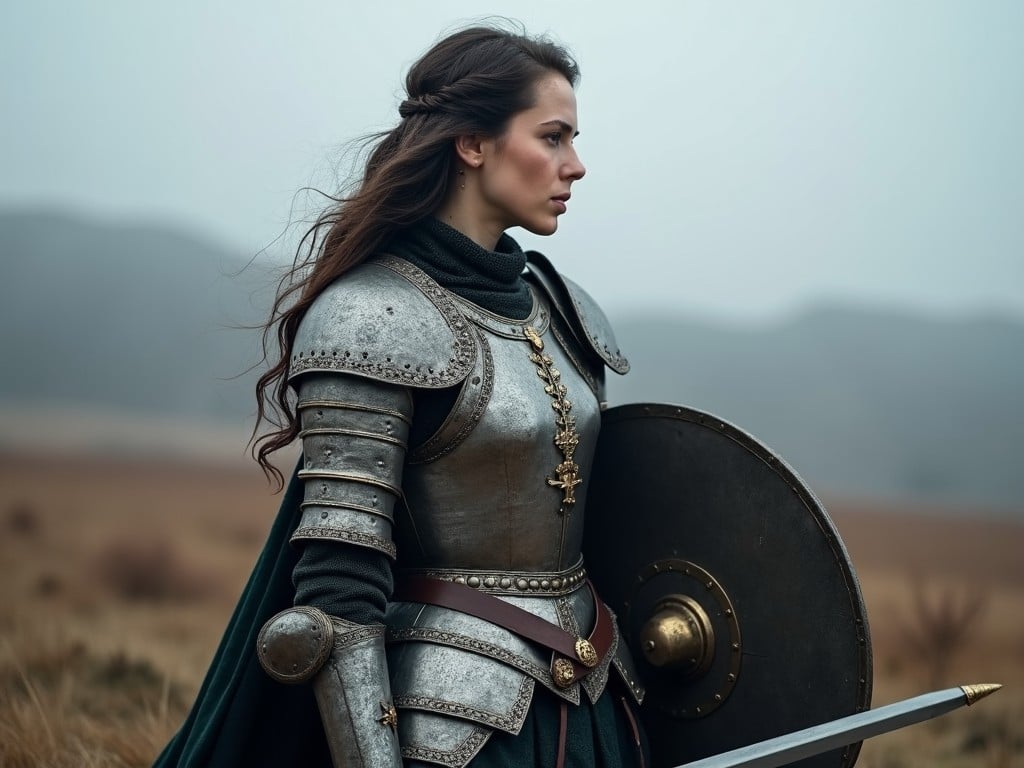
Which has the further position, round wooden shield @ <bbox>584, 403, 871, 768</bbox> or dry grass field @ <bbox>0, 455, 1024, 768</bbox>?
dry grass field @ <bbox>0, 455, 1024, 768</bbox>

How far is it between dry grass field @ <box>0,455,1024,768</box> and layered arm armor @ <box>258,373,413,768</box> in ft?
5.14

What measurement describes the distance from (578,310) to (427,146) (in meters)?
0.47

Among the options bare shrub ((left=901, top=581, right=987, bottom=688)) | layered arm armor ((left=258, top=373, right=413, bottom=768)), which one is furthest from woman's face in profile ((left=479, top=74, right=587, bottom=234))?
bare shrub ((left=901, top=581, right=987, bottom=688))

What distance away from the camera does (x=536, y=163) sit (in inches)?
81.5

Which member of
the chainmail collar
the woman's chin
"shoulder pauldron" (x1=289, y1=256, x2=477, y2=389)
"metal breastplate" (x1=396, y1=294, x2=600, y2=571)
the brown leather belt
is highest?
the woman's chin

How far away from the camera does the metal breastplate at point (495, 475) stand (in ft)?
6.32

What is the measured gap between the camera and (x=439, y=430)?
6.27ft

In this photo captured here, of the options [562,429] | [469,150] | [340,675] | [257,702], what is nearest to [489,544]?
[562,429]

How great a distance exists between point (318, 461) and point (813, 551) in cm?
93

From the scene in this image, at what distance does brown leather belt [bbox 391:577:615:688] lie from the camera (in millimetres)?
1917

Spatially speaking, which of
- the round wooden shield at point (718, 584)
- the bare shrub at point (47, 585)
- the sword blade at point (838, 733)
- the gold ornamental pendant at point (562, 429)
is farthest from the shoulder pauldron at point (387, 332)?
the bare shrub at point (47, 585)

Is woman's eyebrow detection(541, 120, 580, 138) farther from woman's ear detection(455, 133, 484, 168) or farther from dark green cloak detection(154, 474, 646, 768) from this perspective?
dark green cloak detection(154, 474, 646, 768)

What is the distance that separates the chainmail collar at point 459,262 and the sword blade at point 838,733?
0.87 meters

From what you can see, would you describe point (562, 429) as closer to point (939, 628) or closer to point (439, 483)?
point (439, 483)
